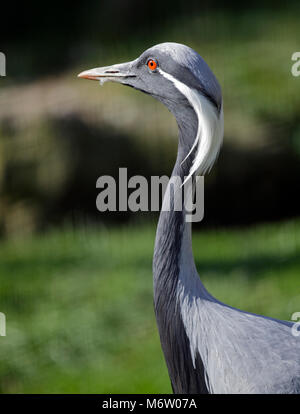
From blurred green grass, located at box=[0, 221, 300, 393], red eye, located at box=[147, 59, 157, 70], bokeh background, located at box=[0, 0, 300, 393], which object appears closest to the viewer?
red eye, located at box=[147, 59, 157, 70]

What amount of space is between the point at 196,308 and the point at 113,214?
2.92 meters

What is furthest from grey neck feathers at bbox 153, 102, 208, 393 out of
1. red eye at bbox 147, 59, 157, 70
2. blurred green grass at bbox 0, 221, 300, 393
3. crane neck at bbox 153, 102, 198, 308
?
blurred green grass at bbox 0, 221, 300, 393

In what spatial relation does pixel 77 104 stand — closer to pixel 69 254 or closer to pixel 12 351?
pixel 69 254

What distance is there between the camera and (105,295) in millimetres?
4098

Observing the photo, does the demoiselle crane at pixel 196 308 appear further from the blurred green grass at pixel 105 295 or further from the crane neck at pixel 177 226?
the blurred green grass at pixel 105 295

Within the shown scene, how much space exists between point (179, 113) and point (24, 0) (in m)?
4.96

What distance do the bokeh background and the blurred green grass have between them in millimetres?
11

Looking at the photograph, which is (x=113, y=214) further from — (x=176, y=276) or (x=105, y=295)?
(x=176, y=276)

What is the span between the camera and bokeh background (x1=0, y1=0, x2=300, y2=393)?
363cm

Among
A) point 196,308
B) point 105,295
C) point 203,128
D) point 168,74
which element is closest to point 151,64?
point 168,74

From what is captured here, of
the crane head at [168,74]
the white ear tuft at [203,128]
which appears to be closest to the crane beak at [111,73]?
the crane head at [168,74]

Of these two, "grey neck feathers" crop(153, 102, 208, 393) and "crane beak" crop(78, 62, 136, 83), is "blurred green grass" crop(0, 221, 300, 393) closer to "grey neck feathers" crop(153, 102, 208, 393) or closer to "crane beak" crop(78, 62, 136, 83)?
"grey neck feathers" crop(153, 102, 208, 393)

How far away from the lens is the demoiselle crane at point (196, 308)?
6.55 feet
